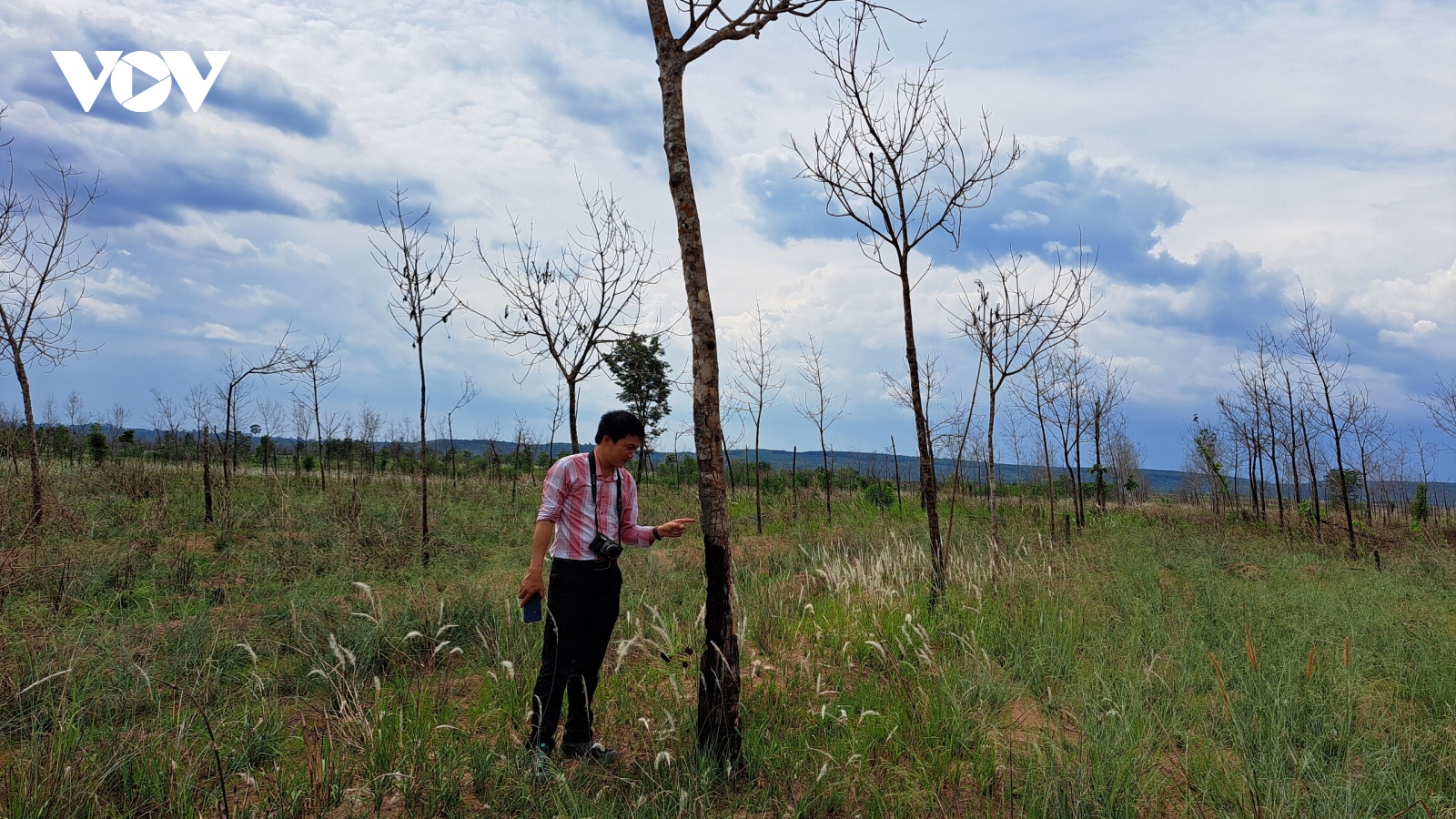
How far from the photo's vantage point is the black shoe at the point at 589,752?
11.8 feet

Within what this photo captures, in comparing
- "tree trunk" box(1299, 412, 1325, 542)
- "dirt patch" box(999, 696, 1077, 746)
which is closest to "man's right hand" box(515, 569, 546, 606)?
"dirt patch" box(999, 696, 1077, 746)

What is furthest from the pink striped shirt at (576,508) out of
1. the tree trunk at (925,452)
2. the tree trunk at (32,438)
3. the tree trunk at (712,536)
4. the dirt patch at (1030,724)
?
the tree trunk at (32,438)

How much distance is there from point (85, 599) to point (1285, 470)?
28.9 meters

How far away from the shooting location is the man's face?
368cm

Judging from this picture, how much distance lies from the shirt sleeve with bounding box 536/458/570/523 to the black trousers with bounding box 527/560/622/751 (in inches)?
9.9

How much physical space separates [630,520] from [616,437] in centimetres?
53

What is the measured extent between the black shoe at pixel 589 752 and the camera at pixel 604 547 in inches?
39.3

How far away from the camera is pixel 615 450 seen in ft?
12.1

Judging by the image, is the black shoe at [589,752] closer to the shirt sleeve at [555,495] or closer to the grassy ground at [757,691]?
the grassy ground at [757,691]

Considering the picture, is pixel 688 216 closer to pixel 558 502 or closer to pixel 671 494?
pixel 558 502

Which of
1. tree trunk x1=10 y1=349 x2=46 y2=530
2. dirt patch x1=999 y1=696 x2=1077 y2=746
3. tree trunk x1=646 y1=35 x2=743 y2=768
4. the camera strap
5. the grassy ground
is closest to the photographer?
the grassy ground

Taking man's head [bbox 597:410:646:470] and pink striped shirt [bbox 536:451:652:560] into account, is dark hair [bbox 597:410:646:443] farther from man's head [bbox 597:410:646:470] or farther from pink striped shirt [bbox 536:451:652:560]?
pink striped shirt [bbox 536:451:652:560]

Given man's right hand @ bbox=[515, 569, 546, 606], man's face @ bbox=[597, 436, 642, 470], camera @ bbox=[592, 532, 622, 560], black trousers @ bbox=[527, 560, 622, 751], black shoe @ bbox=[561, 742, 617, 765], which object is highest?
man's face @ bbox=[597, 436, 642, 470]

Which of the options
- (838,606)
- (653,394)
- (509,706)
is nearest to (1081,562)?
(838,606)
